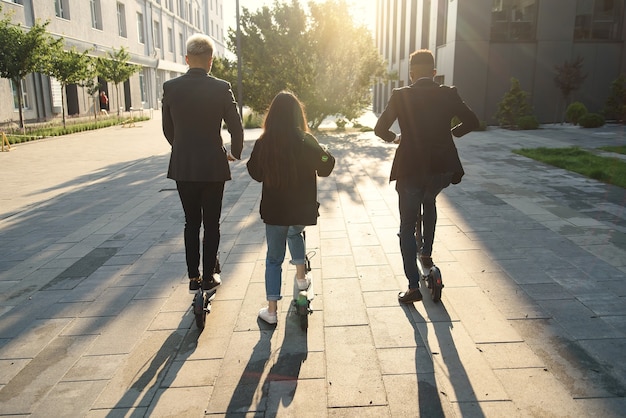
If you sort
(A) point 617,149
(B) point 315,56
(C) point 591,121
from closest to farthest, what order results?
1. (A) point 617,149
2. (C) point 591,121
3. (B) point 315,56

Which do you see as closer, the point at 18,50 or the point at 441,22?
the point at 18,50

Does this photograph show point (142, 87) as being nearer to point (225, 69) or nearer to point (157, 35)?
point (157, 35)

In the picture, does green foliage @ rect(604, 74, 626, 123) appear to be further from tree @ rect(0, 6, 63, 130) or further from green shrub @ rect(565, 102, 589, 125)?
tree @ rect(0, 6, 63, 130)

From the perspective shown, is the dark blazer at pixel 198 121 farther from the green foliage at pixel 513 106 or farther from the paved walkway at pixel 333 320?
the green foliage at pixel 513 106

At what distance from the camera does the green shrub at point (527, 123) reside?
20.7 metres

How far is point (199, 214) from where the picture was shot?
4.00 meters

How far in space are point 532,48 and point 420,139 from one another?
22.1m

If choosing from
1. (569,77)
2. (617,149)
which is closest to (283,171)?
(617,149)

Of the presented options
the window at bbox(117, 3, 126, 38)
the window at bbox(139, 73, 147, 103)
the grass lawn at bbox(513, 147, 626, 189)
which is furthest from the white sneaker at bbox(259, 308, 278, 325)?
the window at bbox(139, 73, 147, 103)

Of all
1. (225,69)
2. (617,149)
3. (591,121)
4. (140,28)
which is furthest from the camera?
(140,28)

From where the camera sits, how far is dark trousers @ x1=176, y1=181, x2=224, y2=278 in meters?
3.89

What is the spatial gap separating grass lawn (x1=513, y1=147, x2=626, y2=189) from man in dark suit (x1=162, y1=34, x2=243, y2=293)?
777 centimetres

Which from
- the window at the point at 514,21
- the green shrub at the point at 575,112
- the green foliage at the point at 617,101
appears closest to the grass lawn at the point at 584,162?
the green shrub at the point at 575,112

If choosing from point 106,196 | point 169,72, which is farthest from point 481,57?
point 169,72
